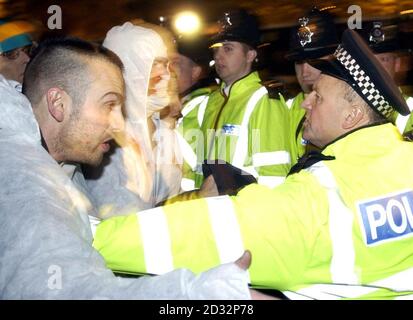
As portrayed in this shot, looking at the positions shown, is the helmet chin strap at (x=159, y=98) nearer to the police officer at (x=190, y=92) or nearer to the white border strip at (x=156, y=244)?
the police officer at (x=190, y=92)

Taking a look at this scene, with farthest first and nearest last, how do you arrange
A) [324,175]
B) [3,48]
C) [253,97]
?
[253,97] < [3,48] < [324,175]

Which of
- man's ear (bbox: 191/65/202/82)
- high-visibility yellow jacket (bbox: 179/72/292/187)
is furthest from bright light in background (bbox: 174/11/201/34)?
high-visibility yellow jacket (bbox: 179/72/292/187)

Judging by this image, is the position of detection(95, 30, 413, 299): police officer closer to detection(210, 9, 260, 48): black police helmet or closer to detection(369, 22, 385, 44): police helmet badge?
detection(369, 22, 385, 44): police helmet badge

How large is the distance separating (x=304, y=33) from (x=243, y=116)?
77 cm

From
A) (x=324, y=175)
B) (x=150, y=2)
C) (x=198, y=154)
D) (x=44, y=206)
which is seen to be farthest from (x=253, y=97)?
(x=44, y=206)

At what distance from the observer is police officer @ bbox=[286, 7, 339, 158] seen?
4.02m

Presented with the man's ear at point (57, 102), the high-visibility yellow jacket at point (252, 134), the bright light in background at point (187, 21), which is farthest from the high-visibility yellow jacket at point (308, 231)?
the bright light in background at point (187, 21)

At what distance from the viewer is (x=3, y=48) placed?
4.05 metres

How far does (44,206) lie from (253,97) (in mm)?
3017

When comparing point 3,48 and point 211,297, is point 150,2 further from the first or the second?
point 211,297

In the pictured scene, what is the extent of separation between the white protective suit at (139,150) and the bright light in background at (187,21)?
2.59m

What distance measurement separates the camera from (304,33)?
4.23 metres

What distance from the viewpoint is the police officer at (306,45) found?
402cm

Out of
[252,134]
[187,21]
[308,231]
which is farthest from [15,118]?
[187,21]
